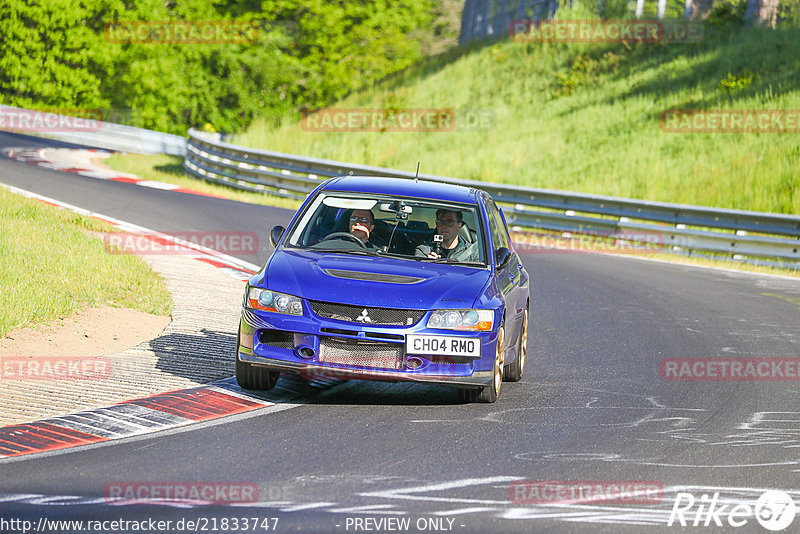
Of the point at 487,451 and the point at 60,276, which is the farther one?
the point at 60,276

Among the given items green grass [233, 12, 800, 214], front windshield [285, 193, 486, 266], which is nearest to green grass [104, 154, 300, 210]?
green grass [233, 12, 800, 214]

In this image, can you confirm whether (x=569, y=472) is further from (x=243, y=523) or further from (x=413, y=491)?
(x=243, y=523)

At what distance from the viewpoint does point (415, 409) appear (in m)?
8.67

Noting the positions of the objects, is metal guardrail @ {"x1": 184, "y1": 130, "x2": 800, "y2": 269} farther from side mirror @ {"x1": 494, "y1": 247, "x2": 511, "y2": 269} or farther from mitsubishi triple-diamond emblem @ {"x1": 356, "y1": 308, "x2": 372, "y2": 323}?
mitsubishi triple-diamond emblem @ {"x1": 356, "y1": 308, "x2": 372, "y2": 323}

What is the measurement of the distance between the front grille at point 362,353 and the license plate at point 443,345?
9 centimetres

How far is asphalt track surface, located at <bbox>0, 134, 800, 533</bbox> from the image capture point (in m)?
5.89

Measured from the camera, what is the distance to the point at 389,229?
380 inches

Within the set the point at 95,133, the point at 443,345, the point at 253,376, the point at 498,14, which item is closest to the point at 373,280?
the point at 443,345

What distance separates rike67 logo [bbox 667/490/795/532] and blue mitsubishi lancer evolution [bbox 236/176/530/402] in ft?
7.52

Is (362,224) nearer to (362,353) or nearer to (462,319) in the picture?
(462,319)

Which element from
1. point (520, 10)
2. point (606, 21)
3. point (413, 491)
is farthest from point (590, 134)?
point (413, 491)

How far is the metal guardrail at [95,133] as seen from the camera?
135 ft

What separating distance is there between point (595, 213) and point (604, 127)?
10825 millimetres

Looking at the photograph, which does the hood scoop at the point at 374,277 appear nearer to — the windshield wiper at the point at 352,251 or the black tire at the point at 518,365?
the windshield wiper at the point at 352,251
